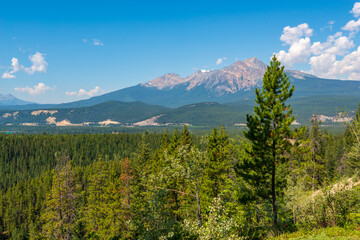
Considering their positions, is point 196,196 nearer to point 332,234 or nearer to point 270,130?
point 332,234

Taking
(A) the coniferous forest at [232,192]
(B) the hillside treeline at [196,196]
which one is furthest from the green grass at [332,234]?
(B) the hillside treeline at [196,196]

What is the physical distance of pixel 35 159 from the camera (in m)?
141

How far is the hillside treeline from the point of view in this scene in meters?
12.6

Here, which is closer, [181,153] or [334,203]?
[334,203]

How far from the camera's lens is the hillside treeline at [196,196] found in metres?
12.6

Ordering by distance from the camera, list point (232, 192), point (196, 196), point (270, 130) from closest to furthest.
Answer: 1. point (196, 196)
2. point (270, 130)
3. point (232, 192)

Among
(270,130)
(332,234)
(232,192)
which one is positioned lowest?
(232,192)

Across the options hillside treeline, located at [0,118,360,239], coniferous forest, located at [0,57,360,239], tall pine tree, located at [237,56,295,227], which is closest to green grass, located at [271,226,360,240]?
coniferous forest, located at [0,57,360,239]

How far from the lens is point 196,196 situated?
1664 cm

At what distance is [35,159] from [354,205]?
557 feet

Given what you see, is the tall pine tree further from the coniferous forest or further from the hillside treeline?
the hillside treeline

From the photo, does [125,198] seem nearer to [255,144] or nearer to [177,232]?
[177,232]

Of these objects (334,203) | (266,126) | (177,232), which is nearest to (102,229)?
(177,232)

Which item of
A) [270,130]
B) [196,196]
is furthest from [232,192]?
[196,196]
